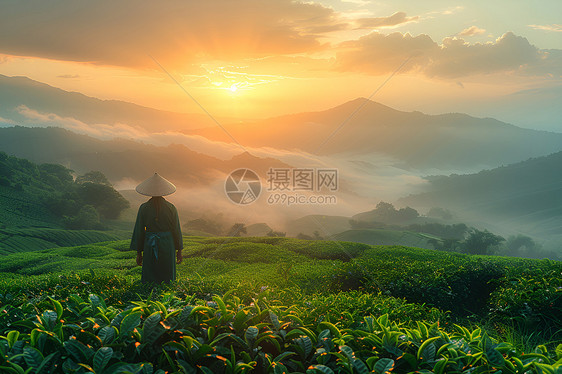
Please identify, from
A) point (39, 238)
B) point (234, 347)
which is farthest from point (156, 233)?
point (39, 238)

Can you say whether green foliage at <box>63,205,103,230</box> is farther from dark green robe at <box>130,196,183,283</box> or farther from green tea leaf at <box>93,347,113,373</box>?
green tea leaf at <box>93,347,113,373</box>

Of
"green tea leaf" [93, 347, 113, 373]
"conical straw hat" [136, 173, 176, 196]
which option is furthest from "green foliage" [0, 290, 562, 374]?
"conical straw hat" [136, 173, 176, 196]

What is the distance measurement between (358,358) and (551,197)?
5532 cm

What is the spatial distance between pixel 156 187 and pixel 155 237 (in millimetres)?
798

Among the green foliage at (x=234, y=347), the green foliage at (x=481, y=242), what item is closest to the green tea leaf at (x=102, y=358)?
the green foliage at (x=234, y=347)

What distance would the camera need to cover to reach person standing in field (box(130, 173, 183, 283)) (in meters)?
6.55

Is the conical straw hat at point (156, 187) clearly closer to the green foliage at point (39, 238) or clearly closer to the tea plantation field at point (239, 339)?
the tea plantation field at point (239, 339)

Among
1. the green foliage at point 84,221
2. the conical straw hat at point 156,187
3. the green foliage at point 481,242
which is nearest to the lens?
the conical straw hat at point 156,187

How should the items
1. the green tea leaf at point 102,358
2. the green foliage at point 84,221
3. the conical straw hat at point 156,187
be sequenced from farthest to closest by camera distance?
the green foliage at point 84,221, the conical straw hat at point 156,187, the green tea leaf at point 102,358

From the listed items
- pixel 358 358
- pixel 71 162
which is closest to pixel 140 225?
pixel 358 358

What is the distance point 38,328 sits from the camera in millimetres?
2961

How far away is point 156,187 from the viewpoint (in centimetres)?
646

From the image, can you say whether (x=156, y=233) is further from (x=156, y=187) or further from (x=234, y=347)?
(x=234, y=347)

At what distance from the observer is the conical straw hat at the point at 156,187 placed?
641 cm
